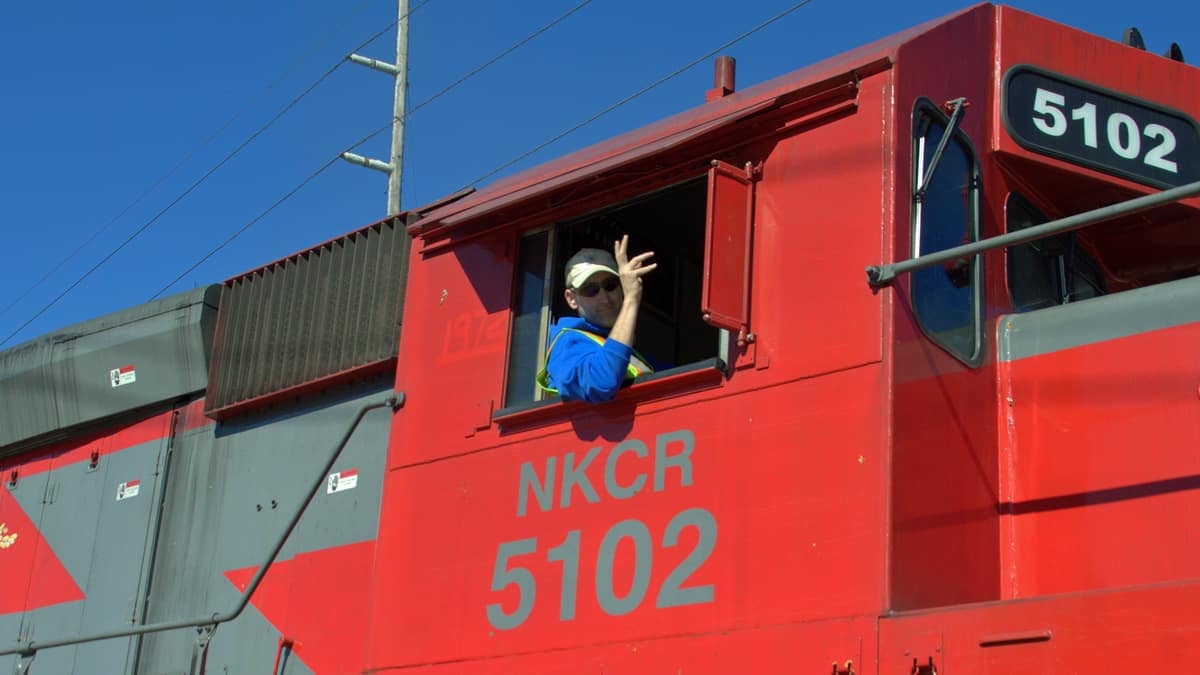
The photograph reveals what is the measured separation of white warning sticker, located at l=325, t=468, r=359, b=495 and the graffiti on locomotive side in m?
1.73

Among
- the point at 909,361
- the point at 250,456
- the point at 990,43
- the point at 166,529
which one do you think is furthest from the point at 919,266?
the point at 166,529

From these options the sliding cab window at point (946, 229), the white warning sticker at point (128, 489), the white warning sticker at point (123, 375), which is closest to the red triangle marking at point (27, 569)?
the white warning sticker at point (128, 489)

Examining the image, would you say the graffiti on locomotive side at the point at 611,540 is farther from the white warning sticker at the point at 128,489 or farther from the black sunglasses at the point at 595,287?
the white warning sticker at the point at 128,489

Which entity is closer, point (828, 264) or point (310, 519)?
point (828, 264)

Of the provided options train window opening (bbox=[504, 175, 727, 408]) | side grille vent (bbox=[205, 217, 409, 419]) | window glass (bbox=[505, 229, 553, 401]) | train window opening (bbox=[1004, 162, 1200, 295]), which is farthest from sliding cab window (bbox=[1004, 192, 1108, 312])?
side grille vent (bbox=[205, 217, 409, 419])

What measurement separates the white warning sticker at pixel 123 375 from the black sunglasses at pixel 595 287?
13.0 feet

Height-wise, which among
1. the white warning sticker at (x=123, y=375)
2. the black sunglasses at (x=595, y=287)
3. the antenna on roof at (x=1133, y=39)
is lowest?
the black sunglasses at (x=595, y=287)

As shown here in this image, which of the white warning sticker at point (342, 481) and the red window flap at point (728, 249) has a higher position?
the red window flap at point (728, 249)

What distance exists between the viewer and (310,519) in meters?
7.28

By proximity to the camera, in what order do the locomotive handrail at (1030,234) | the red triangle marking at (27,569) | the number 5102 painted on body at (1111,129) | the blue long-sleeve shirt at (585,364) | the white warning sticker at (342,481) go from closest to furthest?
the locomotive handrail at (1030,234) → the blue long-sleeve shirt at (585,364) → the number 5102 painted on body at (1111,129) → the white warning sticker at (342,481) → the red triangle marking at (27,569)

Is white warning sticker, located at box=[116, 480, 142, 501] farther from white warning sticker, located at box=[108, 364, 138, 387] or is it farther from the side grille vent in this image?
the side grille vent

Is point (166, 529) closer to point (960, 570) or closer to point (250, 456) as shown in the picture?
point (250, 456)

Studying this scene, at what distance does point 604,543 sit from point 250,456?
10.4 feet

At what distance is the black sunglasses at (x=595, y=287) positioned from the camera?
5.66 m
